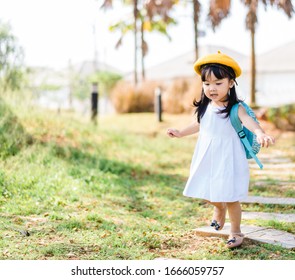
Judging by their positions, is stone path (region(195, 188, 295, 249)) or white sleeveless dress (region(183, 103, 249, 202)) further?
stone path (region(195, 188, 295, 249))

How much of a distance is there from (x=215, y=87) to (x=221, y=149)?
0.45 m

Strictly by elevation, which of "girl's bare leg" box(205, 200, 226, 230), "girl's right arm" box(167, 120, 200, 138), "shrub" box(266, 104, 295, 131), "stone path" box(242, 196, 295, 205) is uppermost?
"shrub" box(266, 104, 295, 131)

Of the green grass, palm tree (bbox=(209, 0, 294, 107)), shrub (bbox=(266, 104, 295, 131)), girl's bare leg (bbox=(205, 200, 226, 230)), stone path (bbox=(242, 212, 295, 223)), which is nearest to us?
the green grass

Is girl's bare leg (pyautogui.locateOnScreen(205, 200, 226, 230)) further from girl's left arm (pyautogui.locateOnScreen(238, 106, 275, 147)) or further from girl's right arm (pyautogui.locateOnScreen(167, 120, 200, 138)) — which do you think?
girl's left arm (pyautogui.locateOnScreen(238, 106, 275, 147))

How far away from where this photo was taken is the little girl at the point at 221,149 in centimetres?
397

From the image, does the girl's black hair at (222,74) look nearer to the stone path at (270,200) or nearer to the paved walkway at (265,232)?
the paved walkway at (265,232)

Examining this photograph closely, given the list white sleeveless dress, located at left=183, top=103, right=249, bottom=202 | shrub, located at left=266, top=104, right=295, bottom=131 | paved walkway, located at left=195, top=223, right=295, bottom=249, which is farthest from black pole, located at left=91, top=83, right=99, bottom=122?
white sleeveless dress, located at left=183, top=103, right=249, bottom=202

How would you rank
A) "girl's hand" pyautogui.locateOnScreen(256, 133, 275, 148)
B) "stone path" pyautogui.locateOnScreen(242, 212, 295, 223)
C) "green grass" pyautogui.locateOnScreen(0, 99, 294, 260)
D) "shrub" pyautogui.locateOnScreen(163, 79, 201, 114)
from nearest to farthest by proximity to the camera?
"girl's hand" pyautogui.locateOnScreen(256, 133, 275, 148) < "green grass" pyautogui.locateOnScreen(0, 99, 294, 260) < "stone path" pyautogui.locateOnScreen(242, 212, 295, 223) < "shrub" pyautogui.locateOnScreen(163, 79, 201, 114)

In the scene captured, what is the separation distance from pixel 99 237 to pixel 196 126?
3.89 ft

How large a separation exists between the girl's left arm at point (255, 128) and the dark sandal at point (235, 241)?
2.63 feet

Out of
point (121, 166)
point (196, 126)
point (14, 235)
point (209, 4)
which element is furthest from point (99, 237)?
point (209, 4)

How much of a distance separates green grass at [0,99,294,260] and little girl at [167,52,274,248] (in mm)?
418

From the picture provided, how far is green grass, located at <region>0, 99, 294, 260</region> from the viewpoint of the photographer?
412 cm
